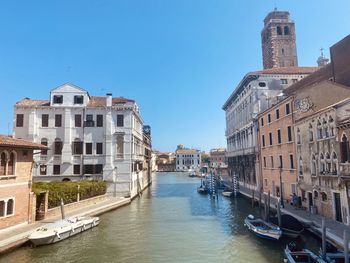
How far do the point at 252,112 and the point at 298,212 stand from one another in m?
18.7

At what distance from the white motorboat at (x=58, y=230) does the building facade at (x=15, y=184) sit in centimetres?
197

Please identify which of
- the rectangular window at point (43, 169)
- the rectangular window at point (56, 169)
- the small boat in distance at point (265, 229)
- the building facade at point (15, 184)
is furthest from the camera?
the rectangular window at point (56, 169)

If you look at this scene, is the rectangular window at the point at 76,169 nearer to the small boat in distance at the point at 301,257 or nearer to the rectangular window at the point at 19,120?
the rectangular window at the point at 19,120

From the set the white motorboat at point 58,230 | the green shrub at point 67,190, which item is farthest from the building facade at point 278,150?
the green shrub at point 67,190

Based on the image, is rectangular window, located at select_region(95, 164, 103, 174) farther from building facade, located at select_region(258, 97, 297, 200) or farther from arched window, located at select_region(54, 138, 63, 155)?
building facade, located at select_region(258, 97, 297, 200)

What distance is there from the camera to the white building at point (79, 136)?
105ft

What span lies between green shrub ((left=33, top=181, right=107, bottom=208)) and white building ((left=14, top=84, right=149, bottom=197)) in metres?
2.76

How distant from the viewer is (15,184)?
16875 mm

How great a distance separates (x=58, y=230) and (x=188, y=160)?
373 ft

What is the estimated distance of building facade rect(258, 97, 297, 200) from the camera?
25047mm

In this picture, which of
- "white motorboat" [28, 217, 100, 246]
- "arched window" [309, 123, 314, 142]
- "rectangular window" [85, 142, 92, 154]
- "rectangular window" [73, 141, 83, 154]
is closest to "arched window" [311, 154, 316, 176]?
"arched window" [309, 123, 314, 142]

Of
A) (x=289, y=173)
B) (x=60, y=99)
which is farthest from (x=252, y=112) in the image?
(x=60, y=99)

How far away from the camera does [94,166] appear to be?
107 feet

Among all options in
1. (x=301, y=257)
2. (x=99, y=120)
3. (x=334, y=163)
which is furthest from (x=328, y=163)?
(x=99, y=120)
